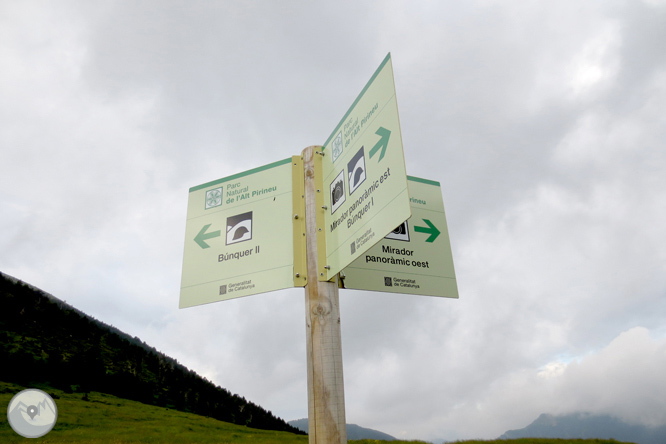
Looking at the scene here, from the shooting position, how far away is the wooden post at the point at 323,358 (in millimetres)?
5703

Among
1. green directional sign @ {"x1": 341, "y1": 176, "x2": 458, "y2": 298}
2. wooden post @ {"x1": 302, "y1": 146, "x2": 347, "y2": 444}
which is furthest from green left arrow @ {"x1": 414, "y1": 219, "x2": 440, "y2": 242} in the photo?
wooden post @ {"x1": 302, "y1": 146, "x2": 347, "y2": 444}

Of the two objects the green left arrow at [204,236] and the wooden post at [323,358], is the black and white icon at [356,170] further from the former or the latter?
the green left arrow at [204,236]

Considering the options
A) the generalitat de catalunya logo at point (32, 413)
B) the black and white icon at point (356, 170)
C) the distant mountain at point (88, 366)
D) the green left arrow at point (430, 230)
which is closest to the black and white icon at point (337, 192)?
the black and white icon at point (356, 170)

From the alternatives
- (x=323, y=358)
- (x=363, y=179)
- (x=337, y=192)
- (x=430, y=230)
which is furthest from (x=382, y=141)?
(x=430, y=230)

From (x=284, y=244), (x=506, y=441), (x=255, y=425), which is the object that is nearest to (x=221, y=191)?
(x=284, y=244)

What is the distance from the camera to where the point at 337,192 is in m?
6.59

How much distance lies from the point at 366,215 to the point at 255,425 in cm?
9003

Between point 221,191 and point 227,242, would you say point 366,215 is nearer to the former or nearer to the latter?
point 227,242

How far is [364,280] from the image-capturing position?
692cm

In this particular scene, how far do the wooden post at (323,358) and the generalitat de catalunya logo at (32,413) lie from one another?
344 inches

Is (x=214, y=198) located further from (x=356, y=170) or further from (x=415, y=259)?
(x=415, y=259)

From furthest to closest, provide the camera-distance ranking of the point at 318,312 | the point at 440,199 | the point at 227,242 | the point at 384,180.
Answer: the point at 440,199 → the point at 227,242 → the point at 318,312 → the point at 384,180

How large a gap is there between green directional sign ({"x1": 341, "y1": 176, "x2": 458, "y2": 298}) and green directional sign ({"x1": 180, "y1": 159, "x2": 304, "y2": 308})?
1.14 meters

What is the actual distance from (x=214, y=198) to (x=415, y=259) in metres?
3.49
